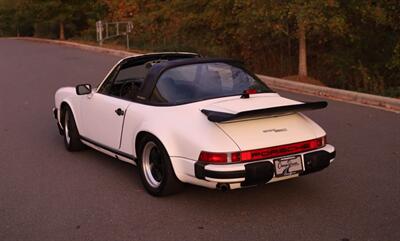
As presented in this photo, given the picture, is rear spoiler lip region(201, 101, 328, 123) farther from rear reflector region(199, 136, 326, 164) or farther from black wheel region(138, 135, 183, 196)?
black wheel region(138, 135, 183, 196)

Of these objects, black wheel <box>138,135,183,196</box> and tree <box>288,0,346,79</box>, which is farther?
tree <box>288,0,346,79</box>

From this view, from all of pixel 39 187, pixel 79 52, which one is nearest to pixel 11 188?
pixel 39 187

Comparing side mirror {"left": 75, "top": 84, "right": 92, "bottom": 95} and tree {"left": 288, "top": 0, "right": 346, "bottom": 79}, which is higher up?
tree {"left": 288, "top": 0, "right": 346, "bottom": 79}

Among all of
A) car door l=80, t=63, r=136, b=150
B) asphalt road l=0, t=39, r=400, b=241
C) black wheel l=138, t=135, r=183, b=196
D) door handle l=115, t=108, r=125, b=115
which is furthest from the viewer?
car door l=80, t=63, r=136, b=150

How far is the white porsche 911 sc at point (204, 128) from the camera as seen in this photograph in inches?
182

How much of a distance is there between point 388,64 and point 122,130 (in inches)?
368

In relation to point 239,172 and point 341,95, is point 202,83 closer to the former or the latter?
point 239,172

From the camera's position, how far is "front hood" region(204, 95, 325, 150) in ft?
15.5

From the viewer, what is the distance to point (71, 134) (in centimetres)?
704

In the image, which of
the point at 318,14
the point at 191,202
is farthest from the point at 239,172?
the point at 318,14

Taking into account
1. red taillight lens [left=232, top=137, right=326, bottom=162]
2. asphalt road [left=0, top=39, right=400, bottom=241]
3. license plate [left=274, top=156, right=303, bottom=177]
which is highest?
red taillight lens [left=232, top=137, right=326, bottom=162]

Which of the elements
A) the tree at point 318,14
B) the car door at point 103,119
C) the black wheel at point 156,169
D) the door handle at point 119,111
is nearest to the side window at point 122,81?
the car door at point 103,119

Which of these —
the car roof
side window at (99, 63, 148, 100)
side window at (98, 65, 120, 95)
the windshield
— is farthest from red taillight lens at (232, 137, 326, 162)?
side window at (98, 65, 120, 95)

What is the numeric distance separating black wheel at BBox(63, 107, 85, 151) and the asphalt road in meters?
0.11
